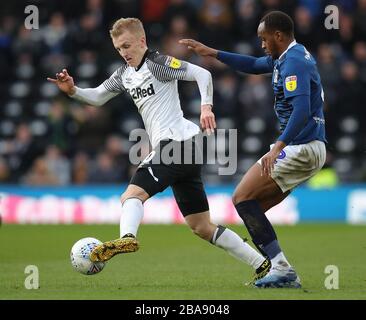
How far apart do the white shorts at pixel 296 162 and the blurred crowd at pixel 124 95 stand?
10.5m

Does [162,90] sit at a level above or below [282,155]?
above

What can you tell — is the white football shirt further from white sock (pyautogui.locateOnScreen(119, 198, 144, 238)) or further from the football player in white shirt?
white sock (pyautogui.locateOnScreen(119, 198, 144, 238))

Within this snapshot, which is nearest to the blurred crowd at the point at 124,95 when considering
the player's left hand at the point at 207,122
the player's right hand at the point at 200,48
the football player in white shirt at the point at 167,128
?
the player's right hand at the point at 200,48

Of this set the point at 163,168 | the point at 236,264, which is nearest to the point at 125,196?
the point at 163,168

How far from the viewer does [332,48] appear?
762 inches

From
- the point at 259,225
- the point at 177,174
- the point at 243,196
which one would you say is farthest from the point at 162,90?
the point at 259,225

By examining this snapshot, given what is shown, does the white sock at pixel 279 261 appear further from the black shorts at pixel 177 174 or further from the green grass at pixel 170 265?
the black shorts at pixel 177 174

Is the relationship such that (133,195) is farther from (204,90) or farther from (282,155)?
(282,155)

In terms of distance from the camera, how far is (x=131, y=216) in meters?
7.62

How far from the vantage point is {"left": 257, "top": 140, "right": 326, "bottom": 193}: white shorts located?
25.4 feet

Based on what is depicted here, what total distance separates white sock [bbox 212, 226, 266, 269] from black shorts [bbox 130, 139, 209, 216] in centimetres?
28

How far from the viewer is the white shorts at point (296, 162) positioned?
7.75 m

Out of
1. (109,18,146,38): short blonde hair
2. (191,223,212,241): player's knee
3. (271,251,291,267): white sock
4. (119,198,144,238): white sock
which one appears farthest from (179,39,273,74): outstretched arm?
(271,251,291,267): white sock

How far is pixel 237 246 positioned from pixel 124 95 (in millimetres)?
11858
